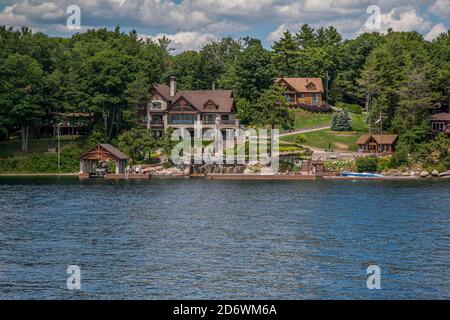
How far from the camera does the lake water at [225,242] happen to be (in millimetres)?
42031

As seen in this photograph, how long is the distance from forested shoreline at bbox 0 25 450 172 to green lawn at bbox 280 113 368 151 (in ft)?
12.9

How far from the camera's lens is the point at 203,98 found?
128m

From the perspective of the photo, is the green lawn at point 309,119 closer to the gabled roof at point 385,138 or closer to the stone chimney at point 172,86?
the gabled roof at point 385,138

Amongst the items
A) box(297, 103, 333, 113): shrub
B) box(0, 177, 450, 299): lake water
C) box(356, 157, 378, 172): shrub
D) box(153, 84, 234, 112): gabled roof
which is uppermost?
box(153, 84, 234, 112): gabled roof

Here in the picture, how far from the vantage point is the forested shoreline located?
115000 millimetres

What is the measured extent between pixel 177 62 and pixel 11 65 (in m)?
40.5

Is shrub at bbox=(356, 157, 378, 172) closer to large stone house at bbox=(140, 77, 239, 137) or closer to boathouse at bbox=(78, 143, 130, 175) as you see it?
large stone house at bbox=(140, 77, 239, 137)

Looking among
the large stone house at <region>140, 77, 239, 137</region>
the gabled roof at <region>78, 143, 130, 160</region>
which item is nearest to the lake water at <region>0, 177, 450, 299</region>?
the gabled roof at <region>78, 143, 130, 160</region>

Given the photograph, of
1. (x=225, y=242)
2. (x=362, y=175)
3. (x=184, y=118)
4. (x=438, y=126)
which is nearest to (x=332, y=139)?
(x=438, y=126)

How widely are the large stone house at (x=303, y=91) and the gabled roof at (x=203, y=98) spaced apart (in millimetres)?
17521

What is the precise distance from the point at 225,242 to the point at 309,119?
8549 centimetres

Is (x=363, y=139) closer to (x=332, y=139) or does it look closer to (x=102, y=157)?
(x=332, y=139)
